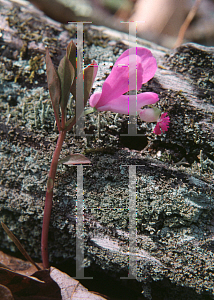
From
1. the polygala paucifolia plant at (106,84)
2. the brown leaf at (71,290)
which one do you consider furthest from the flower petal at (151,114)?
the brown leaf at (71,290)

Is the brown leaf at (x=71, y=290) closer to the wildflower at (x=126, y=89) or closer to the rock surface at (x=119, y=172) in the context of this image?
the rock surface at (x=119, y=172)

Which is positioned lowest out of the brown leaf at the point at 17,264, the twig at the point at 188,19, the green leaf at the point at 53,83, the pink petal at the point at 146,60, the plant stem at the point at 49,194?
the brown leaf at the point at 17,264

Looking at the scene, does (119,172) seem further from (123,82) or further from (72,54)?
(72,54)

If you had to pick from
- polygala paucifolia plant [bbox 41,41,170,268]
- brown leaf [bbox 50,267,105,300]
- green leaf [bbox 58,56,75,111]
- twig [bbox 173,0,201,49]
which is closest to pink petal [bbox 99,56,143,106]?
polygala paucifolia plant [bbox 41,41,170,268]

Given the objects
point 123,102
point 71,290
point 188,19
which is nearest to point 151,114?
point 123,102

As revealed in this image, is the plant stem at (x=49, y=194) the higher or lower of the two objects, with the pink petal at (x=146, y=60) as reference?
lower

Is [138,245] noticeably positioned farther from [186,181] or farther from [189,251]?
[186,181]

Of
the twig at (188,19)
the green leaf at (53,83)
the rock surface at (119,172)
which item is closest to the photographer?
the green leaf at (53,83)
